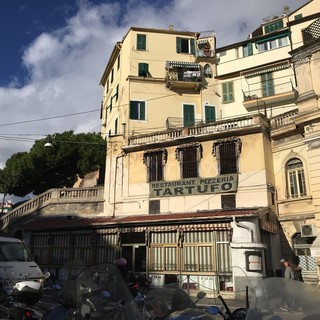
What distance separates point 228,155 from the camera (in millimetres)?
20812

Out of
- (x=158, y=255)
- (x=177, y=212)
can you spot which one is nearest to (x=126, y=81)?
(x=177, y=212)

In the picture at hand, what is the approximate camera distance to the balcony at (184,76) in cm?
2780

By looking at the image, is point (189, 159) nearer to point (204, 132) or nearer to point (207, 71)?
point (204, 132)

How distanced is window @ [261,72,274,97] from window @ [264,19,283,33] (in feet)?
15.7

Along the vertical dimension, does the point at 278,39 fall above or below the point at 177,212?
above

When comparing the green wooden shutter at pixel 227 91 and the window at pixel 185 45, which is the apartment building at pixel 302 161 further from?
the window at pixel 185 45

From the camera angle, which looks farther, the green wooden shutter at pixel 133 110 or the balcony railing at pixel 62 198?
the green wooden shutter at pixel 133 110

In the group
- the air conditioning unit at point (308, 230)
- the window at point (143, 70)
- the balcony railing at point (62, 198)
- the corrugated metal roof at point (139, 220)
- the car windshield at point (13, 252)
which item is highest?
the window at point (143, 70)

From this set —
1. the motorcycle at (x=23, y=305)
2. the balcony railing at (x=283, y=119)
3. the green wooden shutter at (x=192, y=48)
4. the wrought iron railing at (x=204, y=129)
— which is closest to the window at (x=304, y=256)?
the balcony railing at (x=283, y=119)

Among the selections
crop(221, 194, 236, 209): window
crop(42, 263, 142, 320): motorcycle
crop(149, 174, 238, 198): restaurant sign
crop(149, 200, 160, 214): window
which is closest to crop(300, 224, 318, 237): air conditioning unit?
crop(221, 194, 236, 209): window

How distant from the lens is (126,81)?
91.5 feet

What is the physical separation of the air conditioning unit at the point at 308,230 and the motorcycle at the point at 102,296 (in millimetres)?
15684

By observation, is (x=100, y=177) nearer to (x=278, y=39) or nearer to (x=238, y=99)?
(x=238, y=99)

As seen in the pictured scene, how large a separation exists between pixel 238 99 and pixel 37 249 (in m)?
17.4
